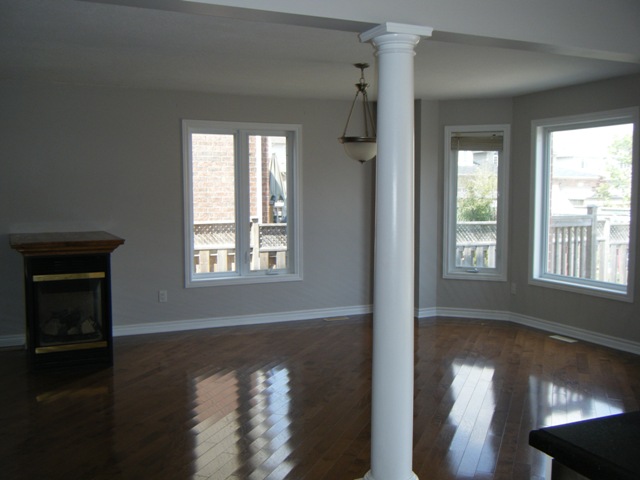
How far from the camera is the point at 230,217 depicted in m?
6.67

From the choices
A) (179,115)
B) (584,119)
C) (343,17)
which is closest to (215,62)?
(179,115)

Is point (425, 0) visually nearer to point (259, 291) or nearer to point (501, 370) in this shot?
point (501, 370)

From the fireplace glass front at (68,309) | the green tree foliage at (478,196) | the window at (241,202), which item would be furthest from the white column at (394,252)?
the green tree foliage at (478,196)

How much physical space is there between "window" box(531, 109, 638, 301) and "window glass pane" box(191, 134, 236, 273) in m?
3.33

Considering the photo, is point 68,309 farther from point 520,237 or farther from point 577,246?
point 577,246

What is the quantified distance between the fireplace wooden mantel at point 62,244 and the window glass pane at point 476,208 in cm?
390

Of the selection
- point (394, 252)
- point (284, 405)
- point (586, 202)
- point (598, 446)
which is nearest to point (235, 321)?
point (284, 405)

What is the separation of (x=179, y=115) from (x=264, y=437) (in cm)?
375

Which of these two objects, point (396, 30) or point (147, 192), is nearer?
point (396, 30)

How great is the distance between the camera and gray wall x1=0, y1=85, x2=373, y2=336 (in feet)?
18.5

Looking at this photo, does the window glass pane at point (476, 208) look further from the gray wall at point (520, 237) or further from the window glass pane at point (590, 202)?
Result: the window glass pane at point (590, 202)

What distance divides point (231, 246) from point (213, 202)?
0.53 m

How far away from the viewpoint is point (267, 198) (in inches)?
268

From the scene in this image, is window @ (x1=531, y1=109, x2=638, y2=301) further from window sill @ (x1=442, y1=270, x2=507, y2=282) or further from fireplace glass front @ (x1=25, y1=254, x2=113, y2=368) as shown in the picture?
fireplace glass front @ (x1=25, y1=254, x2=113, y2=368)
